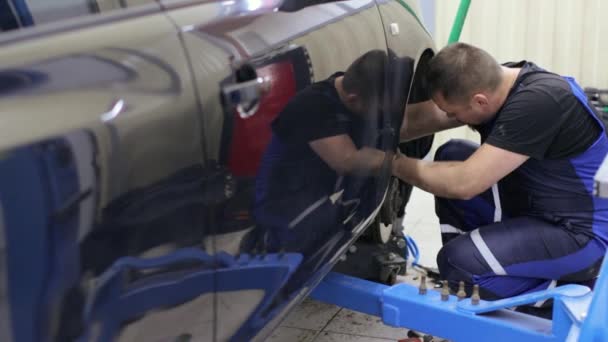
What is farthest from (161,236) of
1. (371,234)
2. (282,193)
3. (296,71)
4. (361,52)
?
(371,234)

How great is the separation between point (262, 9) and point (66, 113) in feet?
2.03

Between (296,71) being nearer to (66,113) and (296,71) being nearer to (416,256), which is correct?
(66,113)

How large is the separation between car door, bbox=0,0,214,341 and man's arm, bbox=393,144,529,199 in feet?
3.89

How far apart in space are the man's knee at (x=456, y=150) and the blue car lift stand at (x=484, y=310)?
0.72 metres

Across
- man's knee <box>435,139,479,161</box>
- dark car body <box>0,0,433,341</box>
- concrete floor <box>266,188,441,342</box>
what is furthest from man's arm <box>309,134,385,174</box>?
concrete floor <box>266,188,441,342</box>

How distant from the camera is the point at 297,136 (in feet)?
4.89

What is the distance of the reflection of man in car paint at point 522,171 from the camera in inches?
86.5

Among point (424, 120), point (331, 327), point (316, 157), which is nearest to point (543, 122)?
point (424, 120)

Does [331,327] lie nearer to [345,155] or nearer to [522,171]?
[522,171]

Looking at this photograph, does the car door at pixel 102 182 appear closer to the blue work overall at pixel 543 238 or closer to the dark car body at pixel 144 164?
the dark car body at pixel 144 164

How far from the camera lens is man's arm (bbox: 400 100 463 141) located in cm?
252

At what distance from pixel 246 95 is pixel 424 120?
1399 mm

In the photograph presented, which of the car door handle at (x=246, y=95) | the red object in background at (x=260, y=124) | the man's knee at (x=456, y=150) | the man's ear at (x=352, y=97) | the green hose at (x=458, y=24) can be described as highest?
the car door handle at (x=246, y=95)

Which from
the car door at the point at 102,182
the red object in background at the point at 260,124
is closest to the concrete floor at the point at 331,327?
the red object in background at the point at 260,124
